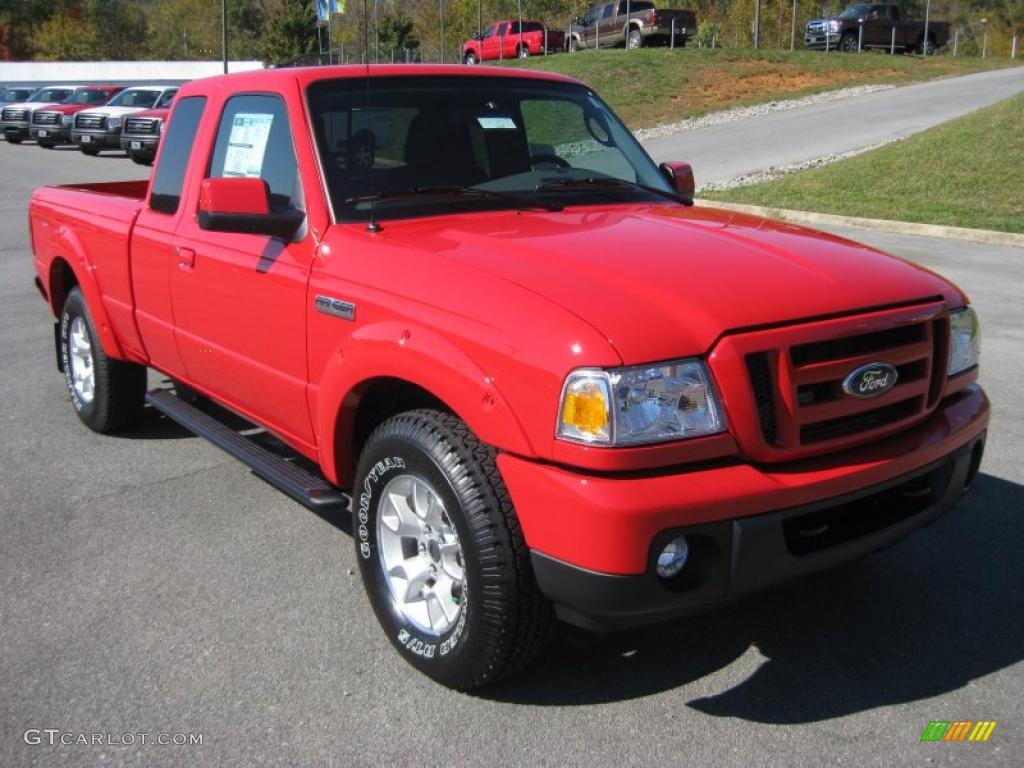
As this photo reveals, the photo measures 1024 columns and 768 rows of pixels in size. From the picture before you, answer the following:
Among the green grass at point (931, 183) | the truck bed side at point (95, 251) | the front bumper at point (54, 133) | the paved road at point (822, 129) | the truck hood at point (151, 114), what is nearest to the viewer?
the truck bed side at point (95, 251)

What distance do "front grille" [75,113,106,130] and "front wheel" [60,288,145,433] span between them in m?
23.4

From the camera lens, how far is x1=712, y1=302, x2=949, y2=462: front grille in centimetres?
277

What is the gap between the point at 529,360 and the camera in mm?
2750

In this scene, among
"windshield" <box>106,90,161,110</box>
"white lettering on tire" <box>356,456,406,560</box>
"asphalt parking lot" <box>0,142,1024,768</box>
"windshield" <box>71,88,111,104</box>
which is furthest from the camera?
"windshield" <box>71,88,111,104</box>

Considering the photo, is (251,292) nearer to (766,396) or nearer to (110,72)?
(766,396)

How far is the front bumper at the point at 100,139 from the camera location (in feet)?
88.5

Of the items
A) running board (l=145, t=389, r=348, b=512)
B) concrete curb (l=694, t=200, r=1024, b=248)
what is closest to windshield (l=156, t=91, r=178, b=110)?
concrete curb (l=694, t=200, r=1024, b=248)

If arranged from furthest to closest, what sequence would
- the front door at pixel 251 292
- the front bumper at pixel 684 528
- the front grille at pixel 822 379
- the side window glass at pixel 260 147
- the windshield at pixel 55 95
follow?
the windshield at pixel 55 95, the side window glass at pixel 260 147, the front door at pixel 251 292, the front grille at pixel 822 379, the front bumper at pixel 684 528

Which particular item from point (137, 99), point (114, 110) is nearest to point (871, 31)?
point (137, 99)

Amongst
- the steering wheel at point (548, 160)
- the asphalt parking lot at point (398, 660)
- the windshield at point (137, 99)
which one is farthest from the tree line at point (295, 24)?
the asphalt parking lot at point (398, 660)

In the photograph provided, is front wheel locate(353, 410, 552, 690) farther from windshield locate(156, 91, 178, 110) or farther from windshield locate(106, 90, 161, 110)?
windshield locate(106, 90, 161, 110)

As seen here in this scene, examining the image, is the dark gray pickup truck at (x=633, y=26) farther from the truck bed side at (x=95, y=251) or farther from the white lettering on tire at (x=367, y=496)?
the white lettering on tire at (x=367, y=496)

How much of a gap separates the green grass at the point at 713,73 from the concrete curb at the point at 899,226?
16.3 meters

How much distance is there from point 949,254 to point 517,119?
334 inches
